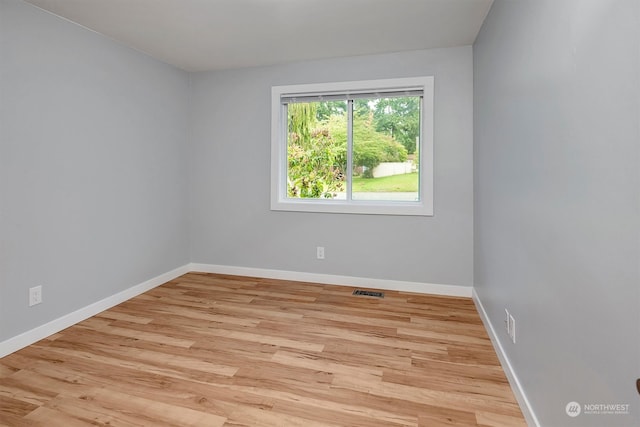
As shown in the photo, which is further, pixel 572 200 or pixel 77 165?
pixel 77 165

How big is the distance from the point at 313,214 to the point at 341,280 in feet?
2.54

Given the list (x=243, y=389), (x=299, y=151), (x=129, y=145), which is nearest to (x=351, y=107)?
(x=299, y=151)

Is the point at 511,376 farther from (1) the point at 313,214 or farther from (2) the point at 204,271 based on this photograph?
(2) the point at 204,271

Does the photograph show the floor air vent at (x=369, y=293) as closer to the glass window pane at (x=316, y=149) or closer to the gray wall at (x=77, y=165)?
the glass window pane at (x=316, y=149)

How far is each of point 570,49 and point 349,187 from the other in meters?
2.58

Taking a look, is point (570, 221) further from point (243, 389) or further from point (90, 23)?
point (90, 23)

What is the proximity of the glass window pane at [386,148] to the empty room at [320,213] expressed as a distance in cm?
2

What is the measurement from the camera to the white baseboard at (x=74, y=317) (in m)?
2.26

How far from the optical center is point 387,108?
352cm

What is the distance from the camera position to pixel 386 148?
3559mm

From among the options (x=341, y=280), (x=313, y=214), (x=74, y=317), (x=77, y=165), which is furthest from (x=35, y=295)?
(x=341, y=280)

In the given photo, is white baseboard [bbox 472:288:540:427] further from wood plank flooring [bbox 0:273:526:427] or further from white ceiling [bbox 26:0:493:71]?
→ white ceiling [bbox 26:0:493:71]
